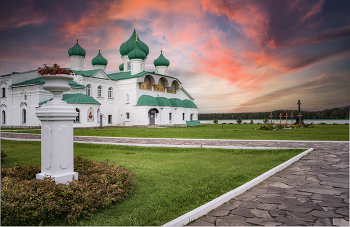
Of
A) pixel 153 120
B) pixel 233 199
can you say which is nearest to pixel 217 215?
pixel 233 199

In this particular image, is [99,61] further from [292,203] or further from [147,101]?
[292,203]

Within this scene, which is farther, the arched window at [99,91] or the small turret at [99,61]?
the small turret at [99,61]

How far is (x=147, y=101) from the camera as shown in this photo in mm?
36438

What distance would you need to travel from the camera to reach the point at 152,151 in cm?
1162

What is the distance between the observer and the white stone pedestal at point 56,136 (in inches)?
183

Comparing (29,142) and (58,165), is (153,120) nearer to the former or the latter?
(29,142)

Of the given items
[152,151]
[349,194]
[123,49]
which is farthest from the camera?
[123,49]

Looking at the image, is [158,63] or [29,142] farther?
[158,63]

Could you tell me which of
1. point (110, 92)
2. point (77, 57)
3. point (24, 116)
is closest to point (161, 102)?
point (110, 92)

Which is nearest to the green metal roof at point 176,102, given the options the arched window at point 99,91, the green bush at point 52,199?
the arched window at point 99,91

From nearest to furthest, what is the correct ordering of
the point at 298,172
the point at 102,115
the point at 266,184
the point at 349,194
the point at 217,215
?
the point at 217,215
the point at 349,194
the point at 266,184
the point at 298,172
the point at 102,115

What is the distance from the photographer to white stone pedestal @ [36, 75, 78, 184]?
15.2 feet

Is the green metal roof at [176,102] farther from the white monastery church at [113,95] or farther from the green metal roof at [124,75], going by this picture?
the green metal roof at [124,75]

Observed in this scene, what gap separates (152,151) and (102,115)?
26.8 m
